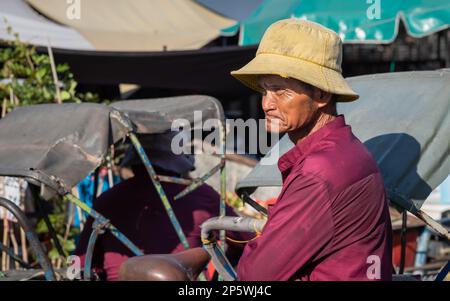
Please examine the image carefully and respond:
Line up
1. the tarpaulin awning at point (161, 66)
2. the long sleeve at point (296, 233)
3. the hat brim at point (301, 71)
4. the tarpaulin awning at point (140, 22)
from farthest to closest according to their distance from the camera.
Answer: the tarpaulin awning at point (140, 22), the tarpaulin awning at point (161, 66), the hat brim at point (301, 71), the long sleeve at point (296, 233)

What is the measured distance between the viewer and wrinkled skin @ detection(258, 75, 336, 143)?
2.13 metres

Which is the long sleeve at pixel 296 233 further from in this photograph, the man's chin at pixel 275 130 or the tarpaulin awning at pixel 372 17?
the tarpaulin awning at pixel 372 17

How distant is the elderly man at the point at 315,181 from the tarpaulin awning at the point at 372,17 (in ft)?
16.7

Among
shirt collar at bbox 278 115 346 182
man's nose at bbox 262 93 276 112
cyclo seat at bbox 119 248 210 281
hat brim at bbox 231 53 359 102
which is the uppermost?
hat brim at bbox 231 53 359 102

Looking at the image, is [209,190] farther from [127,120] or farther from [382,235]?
[382,235]

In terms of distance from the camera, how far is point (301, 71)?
6.79ft

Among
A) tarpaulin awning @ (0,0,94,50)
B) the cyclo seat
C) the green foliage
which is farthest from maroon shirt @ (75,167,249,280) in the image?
tarpaulin awning @ (0,0,94,50)

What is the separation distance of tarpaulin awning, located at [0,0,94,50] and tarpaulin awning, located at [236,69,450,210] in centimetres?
467

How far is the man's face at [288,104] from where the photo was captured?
2131mm

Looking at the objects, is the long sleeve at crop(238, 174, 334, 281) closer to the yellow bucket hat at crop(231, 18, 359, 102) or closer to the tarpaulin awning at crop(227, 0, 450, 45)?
the yellow bucket hat at crop(231, 18, 359, 102)

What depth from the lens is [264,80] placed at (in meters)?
2.21

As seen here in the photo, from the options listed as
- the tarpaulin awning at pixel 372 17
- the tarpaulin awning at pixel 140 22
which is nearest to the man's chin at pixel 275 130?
the tarpaulin awning at pixel 372 17

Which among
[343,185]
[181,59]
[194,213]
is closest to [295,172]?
[343,185]

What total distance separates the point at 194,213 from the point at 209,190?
→ 28 cm
